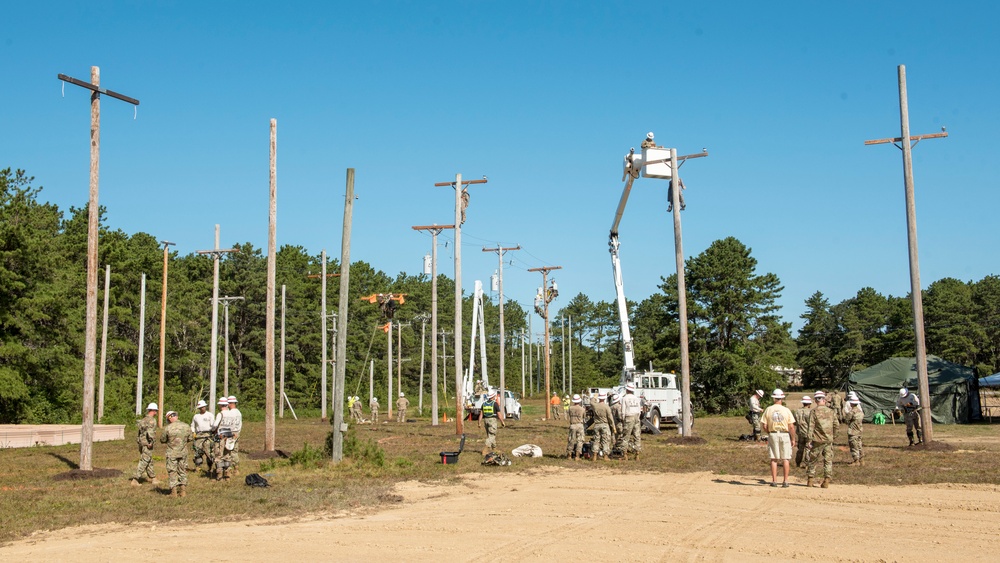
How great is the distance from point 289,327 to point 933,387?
51574 millimetres

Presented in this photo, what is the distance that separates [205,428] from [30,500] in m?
3.82

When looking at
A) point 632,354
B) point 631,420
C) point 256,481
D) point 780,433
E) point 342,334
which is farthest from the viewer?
point 632,354

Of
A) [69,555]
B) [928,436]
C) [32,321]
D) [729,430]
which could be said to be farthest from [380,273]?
[69,555]

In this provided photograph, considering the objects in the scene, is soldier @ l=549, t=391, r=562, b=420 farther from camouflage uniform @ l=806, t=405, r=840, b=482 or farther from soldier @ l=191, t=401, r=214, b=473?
camouflage uniform @ l=806, t=405, r=840, b=482

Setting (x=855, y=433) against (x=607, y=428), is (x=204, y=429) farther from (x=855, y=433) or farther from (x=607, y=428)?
(x=855, y=433)

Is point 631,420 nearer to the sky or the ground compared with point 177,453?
nearer to the sky

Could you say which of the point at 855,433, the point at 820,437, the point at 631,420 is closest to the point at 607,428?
the point at 631,420

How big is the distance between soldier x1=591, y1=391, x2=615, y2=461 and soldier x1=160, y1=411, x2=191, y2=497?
9.90 metres

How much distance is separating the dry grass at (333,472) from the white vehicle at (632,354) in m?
3.02

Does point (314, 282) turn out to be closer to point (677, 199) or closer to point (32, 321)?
point (32, 321)

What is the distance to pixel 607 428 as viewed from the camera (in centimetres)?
2170

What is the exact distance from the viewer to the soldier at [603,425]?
2156 cm

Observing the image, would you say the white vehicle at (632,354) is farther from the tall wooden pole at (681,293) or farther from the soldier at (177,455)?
the soldier at (177,455)

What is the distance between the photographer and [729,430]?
115 feet
